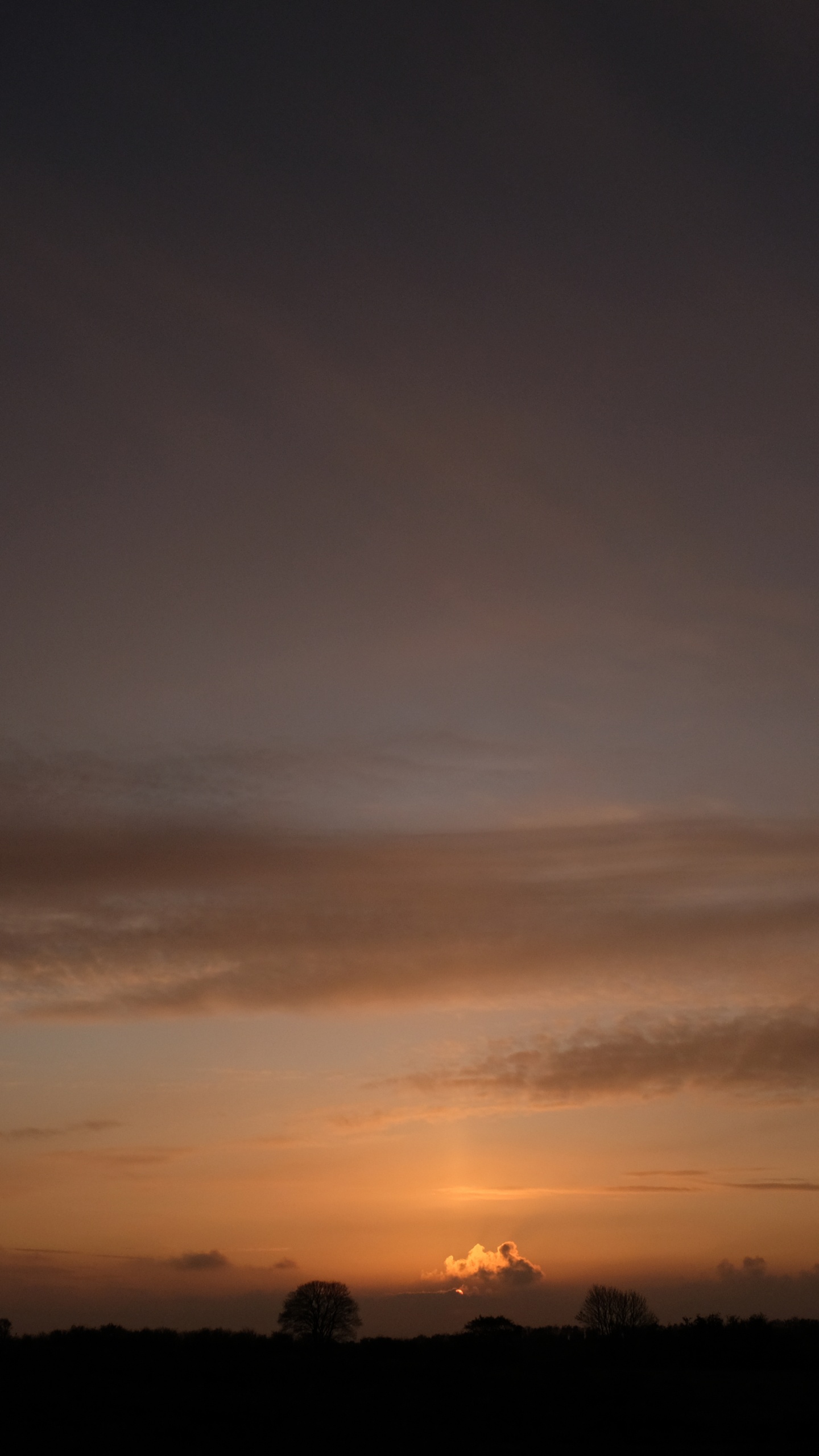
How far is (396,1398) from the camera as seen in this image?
4416cm

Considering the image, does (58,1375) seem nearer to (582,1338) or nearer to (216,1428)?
(216,1428)

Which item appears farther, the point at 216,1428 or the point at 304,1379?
the point at 304,1379

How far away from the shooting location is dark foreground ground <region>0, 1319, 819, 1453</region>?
36.1m

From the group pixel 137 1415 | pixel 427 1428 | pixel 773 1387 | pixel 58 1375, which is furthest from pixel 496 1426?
pixel 58 1375

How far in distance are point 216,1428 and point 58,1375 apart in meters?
17.7

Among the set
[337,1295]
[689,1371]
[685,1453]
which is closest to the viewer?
[685,1453]

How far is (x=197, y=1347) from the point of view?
213 ft

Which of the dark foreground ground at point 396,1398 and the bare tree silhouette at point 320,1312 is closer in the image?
the dark foreground ground at point 396,1398

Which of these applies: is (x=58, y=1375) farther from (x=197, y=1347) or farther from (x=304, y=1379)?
(x=197, y=1347)

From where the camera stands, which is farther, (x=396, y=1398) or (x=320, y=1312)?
(x=320, y=1312)

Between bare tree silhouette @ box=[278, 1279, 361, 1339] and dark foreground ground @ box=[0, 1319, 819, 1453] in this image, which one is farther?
bare tree silhouette @ box=[278, 1279, 361, 1339]

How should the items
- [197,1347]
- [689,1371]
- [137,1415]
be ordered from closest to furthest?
[137,1415], [689,1371], [197,1347]

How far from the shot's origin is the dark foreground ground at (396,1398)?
118 feet

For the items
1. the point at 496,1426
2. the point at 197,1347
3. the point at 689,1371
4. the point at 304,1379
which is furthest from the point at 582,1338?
the point at 496,1426
